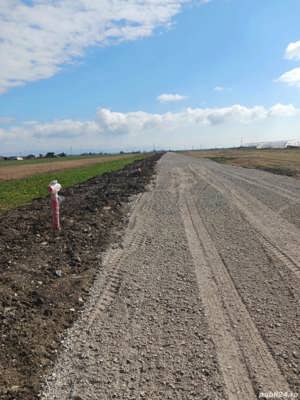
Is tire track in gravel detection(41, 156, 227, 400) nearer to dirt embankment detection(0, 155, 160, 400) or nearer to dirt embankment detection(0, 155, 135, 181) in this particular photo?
dirt embankment detection(0, 155, 160, 400)

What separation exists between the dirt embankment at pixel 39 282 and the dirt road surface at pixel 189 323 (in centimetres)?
22

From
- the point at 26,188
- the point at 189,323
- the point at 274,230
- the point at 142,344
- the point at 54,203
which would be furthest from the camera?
the point at 26,188

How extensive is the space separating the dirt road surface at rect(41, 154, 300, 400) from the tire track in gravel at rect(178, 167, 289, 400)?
0.01 m

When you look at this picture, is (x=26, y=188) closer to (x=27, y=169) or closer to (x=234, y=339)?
(x=234, y=339)

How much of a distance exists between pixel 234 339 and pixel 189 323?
0.61 m

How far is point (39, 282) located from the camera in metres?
5.86

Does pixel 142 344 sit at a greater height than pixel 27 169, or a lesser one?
greater

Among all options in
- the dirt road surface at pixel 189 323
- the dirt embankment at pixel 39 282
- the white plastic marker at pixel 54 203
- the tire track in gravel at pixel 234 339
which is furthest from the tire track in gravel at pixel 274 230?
the white plastic marker at pixel 54 203

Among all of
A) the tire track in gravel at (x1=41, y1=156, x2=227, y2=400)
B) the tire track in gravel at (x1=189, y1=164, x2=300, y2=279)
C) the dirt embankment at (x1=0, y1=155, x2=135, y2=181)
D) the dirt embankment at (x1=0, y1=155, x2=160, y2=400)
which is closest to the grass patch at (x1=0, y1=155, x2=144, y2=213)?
the dirt embankment at (x1=0, y1=155, x2=160, y2=400)

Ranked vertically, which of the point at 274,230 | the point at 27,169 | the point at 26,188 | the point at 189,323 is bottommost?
the point at 27,169

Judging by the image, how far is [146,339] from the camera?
Result: 4.16 meters

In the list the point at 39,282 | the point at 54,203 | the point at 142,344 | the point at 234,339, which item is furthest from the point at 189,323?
the point at 54,203

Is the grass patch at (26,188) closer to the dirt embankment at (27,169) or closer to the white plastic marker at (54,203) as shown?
the white plastic marker at (54,203)

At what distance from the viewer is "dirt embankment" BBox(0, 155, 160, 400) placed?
370cm
